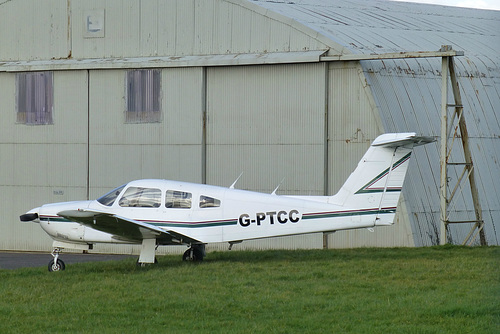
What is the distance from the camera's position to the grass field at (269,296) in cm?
1152

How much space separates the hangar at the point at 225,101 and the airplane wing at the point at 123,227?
6.57m

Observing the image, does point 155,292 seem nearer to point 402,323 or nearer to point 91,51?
point 402,323

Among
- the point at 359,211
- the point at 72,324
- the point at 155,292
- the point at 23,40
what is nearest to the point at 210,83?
the point at 23,40

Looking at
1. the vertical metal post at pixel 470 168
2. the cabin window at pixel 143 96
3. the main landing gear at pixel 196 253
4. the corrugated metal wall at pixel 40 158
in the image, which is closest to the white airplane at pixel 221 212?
the main landing gear at pixel 196 253

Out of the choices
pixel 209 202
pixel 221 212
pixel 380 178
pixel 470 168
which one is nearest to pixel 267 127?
pixel 470 168

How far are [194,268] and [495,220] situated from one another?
1145cm

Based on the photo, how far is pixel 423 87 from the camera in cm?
2469

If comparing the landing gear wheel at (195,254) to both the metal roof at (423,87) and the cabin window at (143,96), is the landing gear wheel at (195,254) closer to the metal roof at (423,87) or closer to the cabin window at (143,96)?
the metal roof at (423,87)

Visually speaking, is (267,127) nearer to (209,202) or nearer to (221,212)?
(209,202)

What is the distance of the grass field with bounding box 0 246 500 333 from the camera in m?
11.5

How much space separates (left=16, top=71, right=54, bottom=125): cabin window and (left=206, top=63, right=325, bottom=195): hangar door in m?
5.95

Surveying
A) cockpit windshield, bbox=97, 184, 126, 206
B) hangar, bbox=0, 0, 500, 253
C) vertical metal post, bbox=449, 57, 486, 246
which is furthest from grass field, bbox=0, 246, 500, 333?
hangar, bbox=0, 0, 500, 253

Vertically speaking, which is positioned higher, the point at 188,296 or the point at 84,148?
→ the point at 84,148

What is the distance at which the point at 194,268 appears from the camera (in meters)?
17.0
